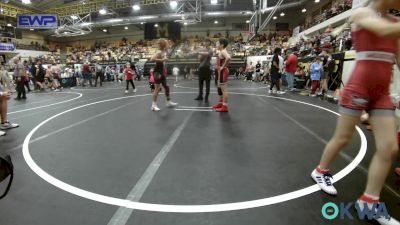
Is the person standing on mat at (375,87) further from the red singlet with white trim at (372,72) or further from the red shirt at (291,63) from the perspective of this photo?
the red shirt at (291,63)

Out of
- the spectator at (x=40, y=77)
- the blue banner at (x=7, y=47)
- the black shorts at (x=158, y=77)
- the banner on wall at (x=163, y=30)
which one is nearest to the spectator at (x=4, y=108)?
the black shorts at (x=158, y=77)

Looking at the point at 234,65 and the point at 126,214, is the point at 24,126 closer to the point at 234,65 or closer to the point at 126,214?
the point at 126,214

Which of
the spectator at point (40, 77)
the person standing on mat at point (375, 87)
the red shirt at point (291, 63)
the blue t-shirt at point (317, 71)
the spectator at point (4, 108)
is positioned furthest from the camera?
the spectator at point (40, 77)

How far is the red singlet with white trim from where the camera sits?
1820 mm

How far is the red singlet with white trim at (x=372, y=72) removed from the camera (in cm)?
182

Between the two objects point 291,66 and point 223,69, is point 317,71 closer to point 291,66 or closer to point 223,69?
point 291,66

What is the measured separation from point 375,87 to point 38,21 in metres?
22.1

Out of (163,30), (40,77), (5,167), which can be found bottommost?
(5,167)

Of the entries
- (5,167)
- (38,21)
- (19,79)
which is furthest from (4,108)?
(38,21)

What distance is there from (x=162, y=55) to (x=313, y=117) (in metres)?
3.73

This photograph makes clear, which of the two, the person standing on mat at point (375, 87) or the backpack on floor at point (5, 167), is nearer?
the backpack on floor at point (5, 167)
